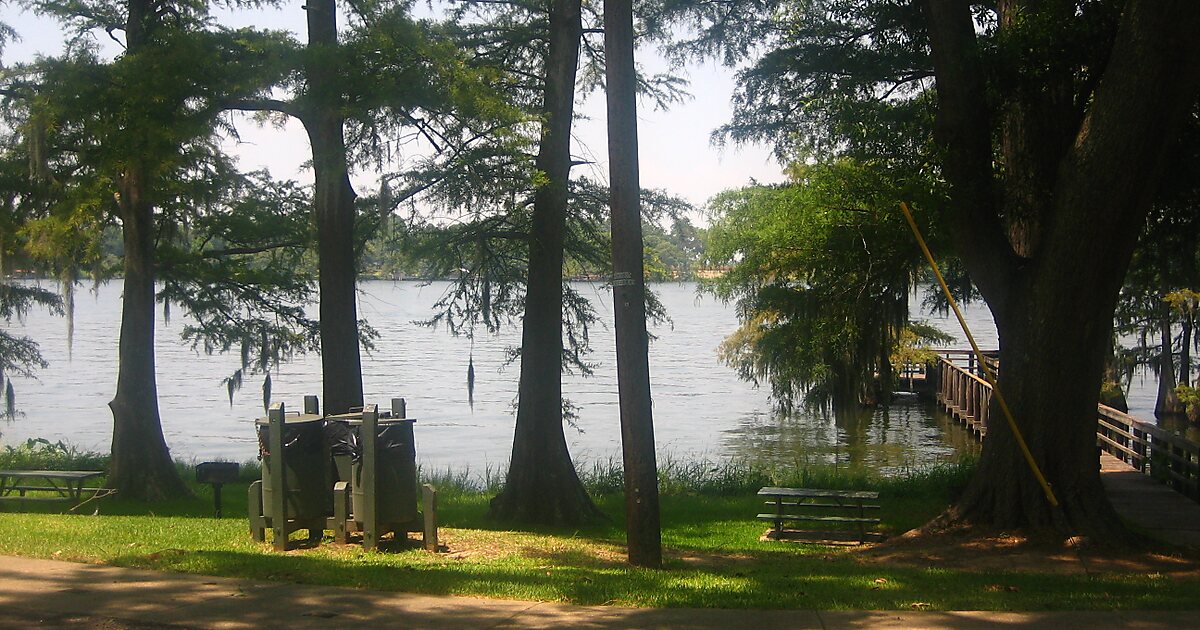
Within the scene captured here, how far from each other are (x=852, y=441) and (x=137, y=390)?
2147 centimetres

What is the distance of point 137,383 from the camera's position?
18.5 m

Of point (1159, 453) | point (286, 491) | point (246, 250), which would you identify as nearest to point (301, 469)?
point (286, 491)

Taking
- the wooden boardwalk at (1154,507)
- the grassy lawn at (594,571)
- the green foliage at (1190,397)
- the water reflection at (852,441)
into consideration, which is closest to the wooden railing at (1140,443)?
the wooden boardwalk at (1154,507)

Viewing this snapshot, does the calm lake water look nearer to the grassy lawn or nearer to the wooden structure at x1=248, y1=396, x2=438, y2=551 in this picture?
the grassy lawn

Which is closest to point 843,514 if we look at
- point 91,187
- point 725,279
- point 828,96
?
point 828,96

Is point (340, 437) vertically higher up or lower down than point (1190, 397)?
higher up

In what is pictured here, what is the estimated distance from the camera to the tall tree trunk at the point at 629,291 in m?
10.0

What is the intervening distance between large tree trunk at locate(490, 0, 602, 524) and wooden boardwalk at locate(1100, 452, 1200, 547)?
7092 mm

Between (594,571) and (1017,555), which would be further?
(1017,555)

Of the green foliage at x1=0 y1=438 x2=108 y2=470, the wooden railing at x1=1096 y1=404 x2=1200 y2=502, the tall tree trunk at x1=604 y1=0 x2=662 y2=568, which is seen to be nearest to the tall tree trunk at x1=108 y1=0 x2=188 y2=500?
the green foliage at x1=0 y1=438 x2=108 y2=470

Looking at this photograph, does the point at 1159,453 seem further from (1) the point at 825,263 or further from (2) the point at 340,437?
(2) the point at 340,437

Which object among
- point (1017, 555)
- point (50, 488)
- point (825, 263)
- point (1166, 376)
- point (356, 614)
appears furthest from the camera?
point (1166, 376)

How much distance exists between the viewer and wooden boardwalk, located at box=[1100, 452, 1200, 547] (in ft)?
43.8

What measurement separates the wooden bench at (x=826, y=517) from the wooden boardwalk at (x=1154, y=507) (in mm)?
3035
